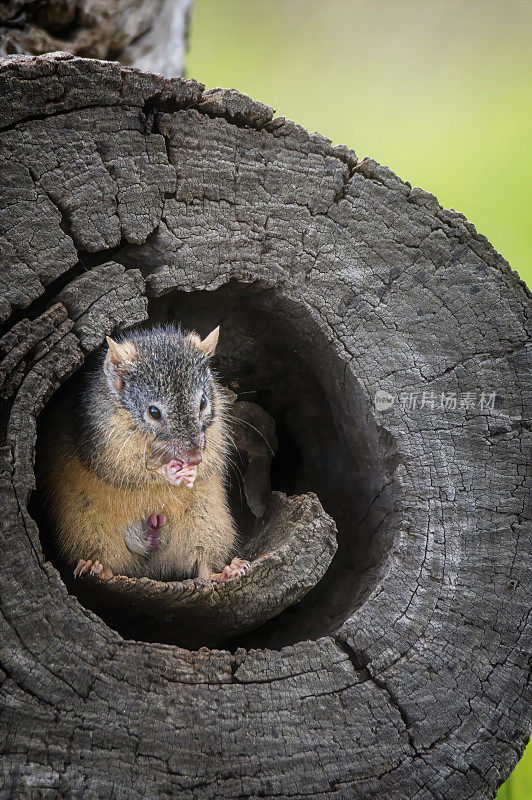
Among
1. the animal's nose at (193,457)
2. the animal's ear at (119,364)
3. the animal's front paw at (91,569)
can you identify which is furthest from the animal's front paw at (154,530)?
the animal's ear at (119,364)

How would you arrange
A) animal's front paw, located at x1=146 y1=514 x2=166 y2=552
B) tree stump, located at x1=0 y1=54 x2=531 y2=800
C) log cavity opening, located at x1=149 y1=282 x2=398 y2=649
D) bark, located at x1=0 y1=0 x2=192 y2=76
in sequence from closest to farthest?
1. tree stump, located at x1=0 y1=54 x2=531 y2=800
2. log cavity opening, located at x1=149 y1=282 x2=398 y2=649
3. animal's front paw, located at x1=146 y1=514 x2=166 y2=552
4. bark, located at x1=0 y1=0 x2=192 y2=76

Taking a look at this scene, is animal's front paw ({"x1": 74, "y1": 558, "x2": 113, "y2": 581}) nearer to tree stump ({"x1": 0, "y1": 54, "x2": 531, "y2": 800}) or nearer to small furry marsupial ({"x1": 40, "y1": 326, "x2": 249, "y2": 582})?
small furry marsupial ({"x1": 40, "y1": 326, "x2": 249, "y2": 582})

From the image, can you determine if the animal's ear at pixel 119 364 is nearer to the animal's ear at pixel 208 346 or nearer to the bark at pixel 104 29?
the animal's ear at pixel 208 346

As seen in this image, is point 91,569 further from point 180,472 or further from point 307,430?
point 307,430

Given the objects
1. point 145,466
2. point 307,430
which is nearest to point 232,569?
point 145,466

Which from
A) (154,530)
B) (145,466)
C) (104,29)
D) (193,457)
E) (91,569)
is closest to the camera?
(193,457)

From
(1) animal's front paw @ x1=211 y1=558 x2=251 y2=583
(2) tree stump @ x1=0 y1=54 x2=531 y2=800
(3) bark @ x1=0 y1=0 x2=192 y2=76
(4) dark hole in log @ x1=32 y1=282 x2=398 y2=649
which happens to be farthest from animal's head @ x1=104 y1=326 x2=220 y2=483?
(3) bark @ x1=0 y1=0 x2=192 y2=76
